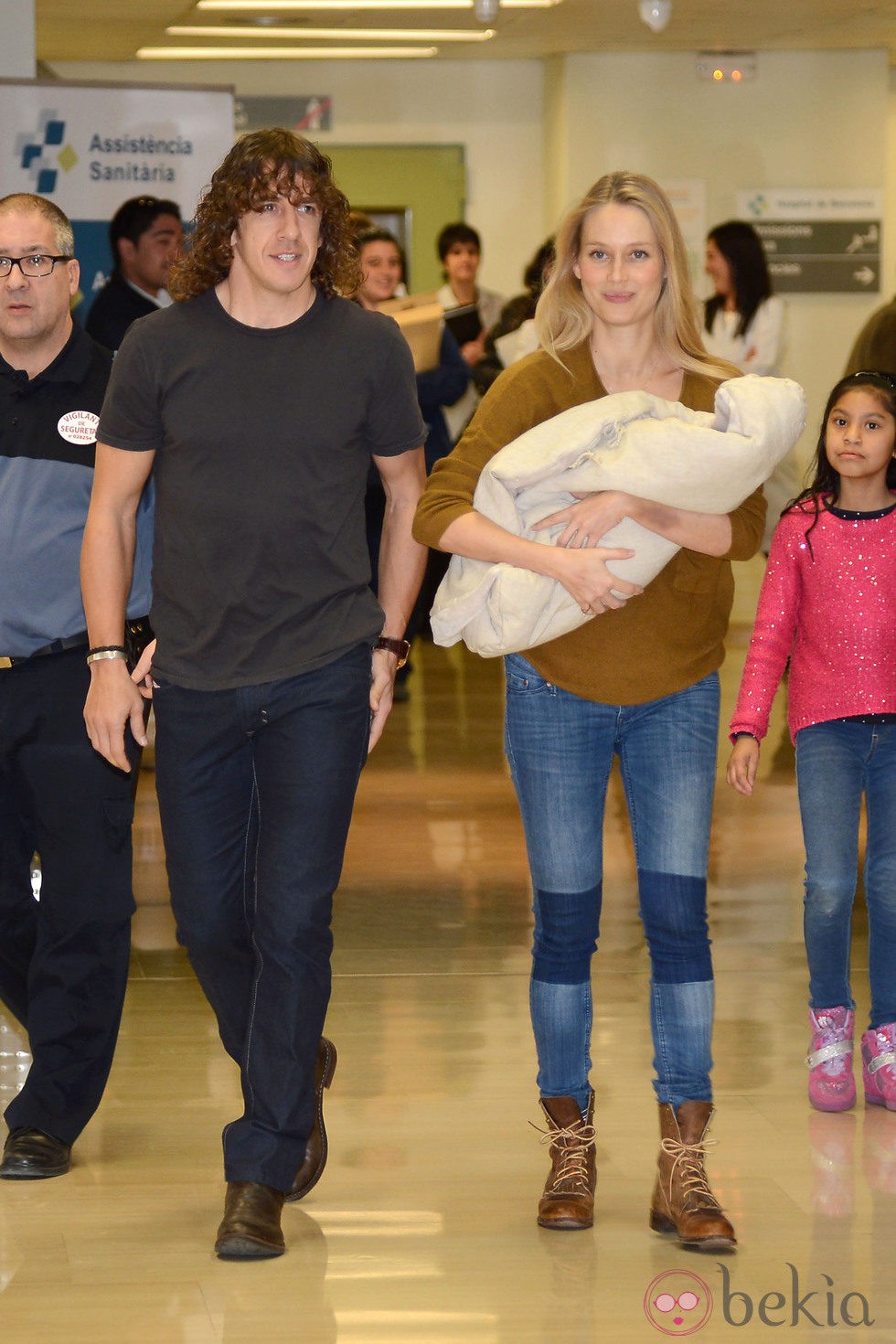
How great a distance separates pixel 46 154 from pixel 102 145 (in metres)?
0.20

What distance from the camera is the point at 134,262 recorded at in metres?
6.08

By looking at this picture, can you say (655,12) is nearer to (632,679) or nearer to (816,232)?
(632,679)

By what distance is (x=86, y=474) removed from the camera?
3137 millimetres

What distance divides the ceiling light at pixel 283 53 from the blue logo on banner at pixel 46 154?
5.58 m

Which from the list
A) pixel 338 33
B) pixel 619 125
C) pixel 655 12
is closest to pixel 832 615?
pixel 655 12

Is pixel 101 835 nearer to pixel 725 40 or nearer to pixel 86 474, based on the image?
pixel 86 474

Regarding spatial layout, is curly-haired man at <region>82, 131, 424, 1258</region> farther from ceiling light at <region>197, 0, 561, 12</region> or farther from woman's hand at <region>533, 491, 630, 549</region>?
ceiling light at <region>197, 0, 561, 12</region>

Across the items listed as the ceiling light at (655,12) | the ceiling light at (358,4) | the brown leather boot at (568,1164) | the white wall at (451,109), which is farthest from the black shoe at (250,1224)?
the white wall at (451,109)

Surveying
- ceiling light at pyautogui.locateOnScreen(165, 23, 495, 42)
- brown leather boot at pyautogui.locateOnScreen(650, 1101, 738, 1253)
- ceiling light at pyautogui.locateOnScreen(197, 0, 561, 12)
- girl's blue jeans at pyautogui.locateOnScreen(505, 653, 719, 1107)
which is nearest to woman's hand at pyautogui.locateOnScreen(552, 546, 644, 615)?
girl's blue jeans at pyautogui.locateOnScreen(505, 653, 719, 1107)

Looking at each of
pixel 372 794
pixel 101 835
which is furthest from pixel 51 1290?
pixel 372 794

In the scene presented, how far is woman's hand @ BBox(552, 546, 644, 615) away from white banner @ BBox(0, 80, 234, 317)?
12.8 feet

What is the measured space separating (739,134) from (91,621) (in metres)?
9.92

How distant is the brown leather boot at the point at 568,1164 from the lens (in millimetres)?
2840

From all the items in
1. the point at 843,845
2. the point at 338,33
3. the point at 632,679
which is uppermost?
the point at 338,33
